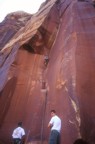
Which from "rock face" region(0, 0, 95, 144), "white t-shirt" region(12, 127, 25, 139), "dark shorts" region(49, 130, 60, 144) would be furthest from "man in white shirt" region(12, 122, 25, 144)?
"dark shorts" region(49, 130, 60, 144)

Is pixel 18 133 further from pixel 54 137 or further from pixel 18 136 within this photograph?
pixel 54 137

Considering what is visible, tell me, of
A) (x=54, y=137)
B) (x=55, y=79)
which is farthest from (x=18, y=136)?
(x=55, y=79)

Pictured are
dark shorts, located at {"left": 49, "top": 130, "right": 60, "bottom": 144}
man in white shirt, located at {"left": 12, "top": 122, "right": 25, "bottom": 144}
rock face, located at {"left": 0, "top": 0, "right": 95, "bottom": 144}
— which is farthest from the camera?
man in white shirt, located at {"left": 12, "top": 122, "right": 25, "bottom": 144}

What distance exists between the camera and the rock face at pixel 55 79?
12297mm

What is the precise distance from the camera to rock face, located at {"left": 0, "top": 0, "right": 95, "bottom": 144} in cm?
1230

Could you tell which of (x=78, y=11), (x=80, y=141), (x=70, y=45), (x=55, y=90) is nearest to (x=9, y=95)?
(x=55, y=90)

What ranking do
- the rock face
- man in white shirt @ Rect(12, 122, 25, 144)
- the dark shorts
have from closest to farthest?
the dark shorts, the rock face, man in white shirt @ Rect(12, 122, 25, 144)

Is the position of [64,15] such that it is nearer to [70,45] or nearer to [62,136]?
[70,45]

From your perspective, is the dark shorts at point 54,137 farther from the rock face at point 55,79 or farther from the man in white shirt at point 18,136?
the man in white shirt at point 18,136

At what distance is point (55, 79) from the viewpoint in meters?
15.2

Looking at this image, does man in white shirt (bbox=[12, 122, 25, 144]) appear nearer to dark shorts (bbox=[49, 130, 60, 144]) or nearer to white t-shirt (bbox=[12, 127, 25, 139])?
white t-shirt (bbox=[12, 127, 25, 139])

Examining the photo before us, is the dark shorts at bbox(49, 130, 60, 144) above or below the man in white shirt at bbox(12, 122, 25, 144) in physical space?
above

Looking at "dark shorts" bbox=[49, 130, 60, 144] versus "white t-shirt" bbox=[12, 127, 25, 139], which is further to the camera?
"white t-shirt" bbox=[12, 127, 25, 139]

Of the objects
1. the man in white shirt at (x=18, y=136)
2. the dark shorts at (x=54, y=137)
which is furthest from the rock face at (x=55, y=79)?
the dark shorts at (x=54, y=137)
